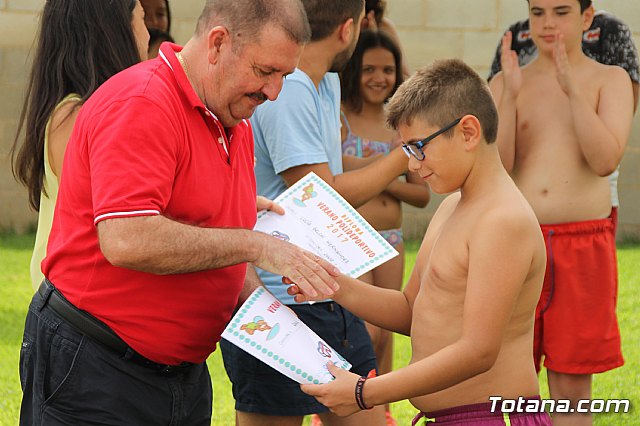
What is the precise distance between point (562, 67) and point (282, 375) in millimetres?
1994

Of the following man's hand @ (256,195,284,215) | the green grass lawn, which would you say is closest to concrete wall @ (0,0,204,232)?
the green grass lawn

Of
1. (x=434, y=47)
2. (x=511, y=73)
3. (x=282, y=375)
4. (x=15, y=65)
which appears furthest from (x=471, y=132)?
(x=15, y=65)

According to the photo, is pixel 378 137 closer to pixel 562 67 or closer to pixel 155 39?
pixel 562 67

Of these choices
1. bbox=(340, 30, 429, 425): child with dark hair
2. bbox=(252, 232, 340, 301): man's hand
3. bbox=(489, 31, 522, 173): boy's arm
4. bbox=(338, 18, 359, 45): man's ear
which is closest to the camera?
bbox=(252, 232, 340, 301): man's hand

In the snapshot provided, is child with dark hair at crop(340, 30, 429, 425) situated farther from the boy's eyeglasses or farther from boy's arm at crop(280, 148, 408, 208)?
the boy's eyeglasses

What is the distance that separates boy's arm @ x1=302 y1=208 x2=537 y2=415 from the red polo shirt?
48 centimetres

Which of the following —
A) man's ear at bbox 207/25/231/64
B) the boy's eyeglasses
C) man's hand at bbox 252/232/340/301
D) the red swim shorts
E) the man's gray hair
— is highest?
the man's gray hair

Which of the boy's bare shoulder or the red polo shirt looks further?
the boy's bare shoulder

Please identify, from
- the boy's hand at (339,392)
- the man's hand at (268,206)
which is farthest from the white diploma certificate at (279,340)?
the man's hand at (268,206)

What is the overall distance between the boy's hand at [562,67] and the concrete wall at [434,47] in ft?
17.3

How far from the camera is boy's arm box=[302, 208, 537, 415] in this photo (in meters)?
2.75

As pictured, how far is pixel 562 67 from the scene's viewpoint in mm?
4527

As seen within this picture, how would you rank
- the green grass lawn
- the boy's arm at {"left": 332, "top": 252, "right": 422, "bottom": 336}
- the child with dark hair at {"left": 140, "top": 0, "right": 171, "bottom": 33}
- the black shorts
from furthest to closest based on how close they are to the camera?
the child with dark hair at {"left": 140, "top": 0, "right": 171, "bottom": 33} < the green grass lawn < the black shorts < the boy's arm at {"left": 332, "top": 252, "right": 422, "bottom": 336}

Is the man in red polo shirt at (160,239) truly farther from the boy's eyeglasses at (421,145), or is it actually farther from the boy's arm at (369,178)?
the boy's arm at (369,178)
